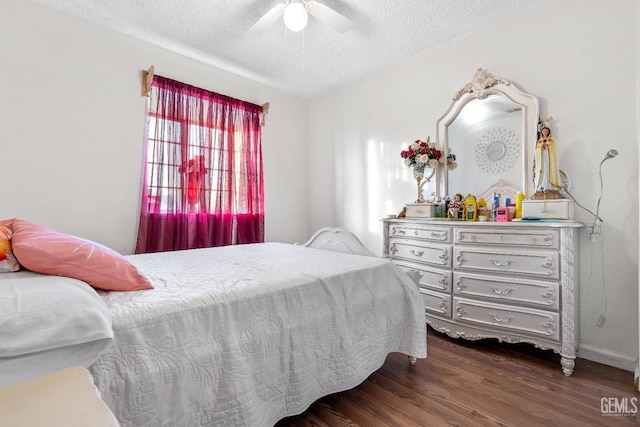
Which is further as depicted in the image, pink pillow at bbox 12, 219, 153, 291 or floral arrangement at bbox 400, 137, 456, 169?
floral arrangement at bbox 400, 137, 456, 169

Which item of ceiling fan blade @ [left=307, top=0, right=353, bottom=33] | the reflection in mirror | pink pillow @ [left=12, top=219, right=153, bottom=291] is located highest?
ceiling fan blade @ [left=307, top=0, right=353, bottom=33]

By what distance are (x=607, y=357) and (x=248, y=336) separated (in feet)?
8.18

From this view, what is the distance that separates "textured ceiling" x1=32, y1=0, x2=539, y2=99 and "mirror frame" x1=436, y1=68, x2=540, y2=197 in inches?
21.1

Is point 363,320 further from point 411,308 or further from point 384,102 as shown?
point 384,102

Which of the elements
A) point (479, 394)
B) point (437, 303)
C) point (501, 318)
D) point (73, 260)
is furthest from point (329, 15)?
point (479, 394)

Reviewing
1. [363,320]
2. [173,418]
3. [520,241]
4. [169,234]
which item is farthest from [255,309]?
[169,234]

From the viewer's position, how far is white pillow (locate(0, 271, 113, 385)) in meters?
0.76

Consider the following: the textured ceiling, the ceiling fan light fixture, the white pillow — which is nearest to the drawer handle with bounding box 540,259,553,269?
the textured ceiling

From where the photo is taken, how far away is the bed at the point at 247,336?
1.01 m

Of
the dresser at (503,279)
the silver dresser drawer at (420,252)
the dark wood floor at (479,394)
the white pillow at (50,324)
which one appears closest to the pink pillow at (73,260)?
the white pillow at (50,324)

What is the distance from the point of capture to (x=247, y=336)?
4.14 ft

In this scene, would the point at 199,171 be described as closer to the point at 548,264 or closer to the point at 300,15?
the point at 300,15

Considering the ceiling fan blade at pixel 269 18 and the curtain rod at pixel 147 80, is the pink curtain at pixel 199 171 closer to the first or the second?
the curtain rod at pixel 147 80

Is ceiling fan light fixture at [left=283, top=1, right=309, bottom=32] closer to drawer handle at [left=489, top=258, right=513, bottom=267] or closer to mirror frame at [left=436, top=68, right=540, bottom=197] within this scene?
mirror frame at [left=436, top=68, right=540, bottom=197]
